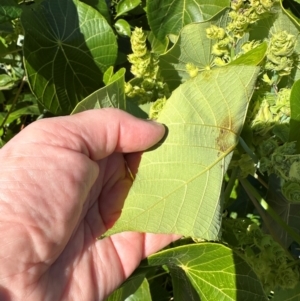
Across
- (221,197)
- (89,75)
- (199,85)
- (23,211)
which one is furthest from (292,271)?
(89,75)

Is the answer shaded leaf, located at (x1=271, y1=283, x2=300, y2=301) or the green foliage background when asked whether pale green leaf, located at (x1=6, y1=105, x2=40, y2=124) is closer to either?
the green foliage background

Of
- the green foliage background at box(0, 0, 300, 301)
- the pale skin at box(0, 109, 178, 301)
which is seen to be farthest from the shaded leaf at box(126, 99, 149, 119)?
the pale skin at box(0, 109, 178, 301)

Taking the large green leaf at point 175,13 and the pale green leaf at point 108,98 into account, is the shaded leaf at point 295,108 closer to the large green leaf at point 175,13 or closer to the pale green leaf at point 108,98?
the pale green leaf at point 108,98

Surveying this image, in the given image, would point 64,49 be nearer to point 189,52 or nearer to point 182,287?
point 189,52

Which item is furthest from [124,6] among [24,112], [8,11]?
[24,112]

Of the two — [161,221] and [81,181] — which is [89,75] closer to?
[81,181]
